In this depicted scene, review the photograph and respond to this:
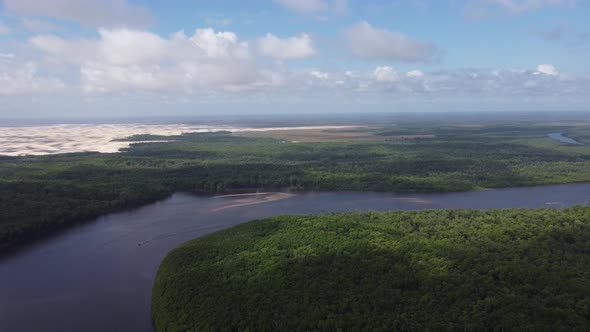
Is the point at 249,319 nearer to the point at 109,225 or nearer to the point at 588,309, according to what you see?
the point at 588,309

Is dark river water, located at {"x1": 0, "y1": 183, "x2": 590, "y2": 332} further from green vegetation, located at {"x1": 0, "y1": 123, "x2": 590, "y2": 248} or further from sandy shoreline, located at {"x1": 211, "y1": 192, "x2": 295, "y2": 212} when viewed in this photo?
green vegetation, located at {"x1": 0, "y1": 123, "x2": 590, "y2": 248}

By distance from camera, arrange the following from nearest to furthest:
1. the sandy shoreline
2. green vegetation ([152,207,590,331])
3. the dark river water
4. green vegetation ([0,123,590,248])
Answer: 1. green vegetation ([152,207,590,331])
2. the dark river water
3. green vegetation ([0,123,590,248])
4. the sandy shoreline

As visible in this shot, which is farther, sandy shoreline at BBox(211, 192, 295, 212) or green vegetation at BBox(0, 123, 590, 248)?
sandy shoreline at BBox(211, 192, 295, 212)

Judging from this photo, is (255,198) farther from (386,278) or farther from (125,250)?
(386,278)

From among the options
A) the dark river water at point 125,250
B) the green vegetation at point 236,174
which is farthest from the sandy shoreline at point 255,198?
the green vegetation at point 236,174

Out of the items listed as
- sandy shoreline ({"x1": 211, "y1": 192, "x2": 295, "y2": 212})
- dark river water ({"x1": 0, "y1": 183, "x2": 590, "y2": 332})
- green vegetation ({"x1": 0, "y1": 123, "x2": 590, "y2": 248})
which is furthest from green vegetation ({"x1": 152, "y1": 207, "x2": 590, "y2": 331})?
green vegetation ({"x1": 0, "y1": 123, "x2": 590, "y2": 248})

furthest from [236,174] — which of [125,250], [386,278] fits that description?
[386,278]

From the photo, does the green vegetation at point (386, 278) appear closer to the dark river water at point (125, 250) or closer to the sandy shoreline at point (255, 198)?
the dark river water at point (125, 250)
